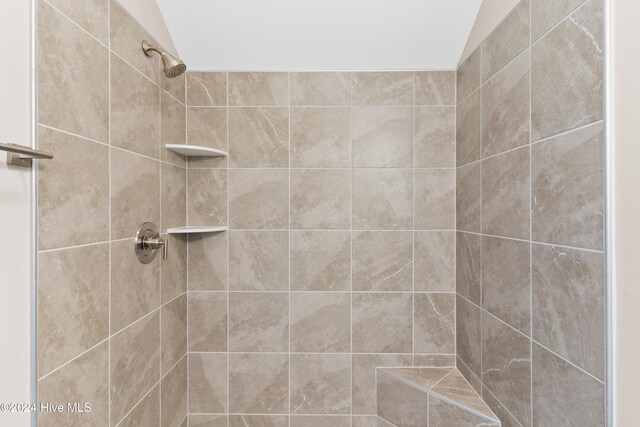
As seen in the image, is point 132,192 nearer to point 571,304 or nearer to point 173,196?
point 173,196

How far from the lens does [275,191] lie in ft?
5.28

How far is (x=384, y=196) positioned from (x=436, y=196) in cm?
25

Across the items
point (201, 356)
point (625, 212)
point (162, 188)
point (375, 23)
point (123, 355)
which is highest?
point (375, 23)

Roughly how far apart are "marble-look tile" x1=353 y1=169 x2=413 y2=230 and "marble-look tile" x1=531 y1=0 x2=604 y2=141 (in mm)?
677

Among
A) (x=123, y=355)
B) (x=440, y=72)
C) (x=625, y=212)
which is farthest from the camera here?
(x=440, y=72)

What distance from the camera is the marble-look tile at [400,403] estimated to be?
4.64ft

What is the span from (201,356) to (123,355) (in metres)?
0.58

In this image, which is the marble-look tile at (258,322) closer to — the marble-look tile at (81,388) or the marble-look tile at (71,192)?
the marble-look tile at (81,388)

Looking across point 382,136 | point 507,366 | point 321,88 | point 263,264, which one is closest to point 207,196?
point 263,264

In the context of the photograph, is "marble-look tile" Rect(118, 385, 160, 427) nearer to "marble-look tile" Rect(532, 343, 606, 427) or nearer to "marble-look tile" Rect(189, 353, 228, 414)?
"marble-look tile" Rect(189, 353, 228, 414)

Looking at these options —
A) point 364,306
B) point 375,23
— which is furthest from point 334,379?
point 375,23

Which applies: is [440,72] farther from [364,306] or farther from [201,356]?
[201,356]

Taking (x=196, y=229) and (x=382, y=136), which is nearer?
(x=196, y=229)

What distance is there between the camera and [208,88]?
1604 millimetres
